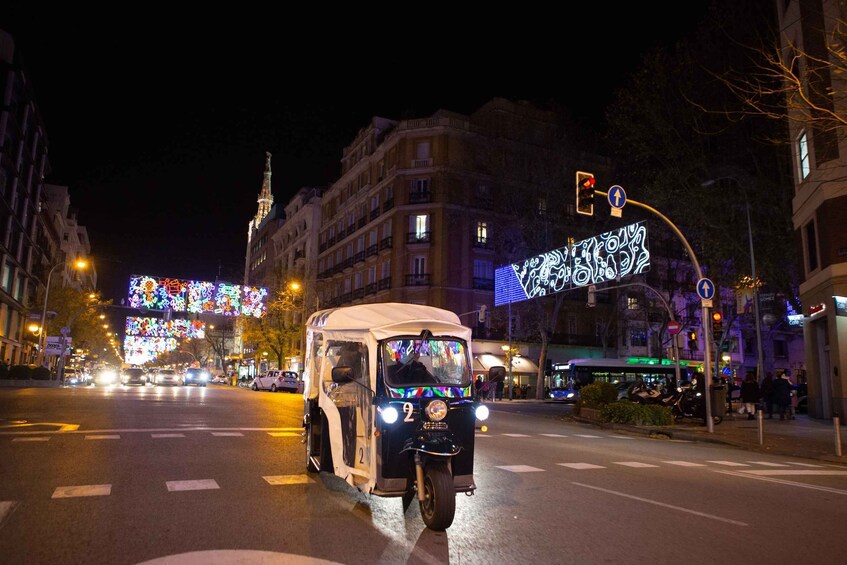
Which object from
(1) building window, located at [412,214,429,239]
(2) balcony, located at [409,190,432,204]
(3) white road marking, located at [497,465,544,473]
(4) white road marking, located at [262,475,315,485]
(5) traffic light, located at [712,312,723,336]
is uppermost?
(2) balcony, located at [409,190,432,204]

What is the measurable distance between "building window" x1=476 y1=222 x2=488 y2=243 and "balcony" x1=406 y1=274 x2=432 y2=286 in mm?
5252

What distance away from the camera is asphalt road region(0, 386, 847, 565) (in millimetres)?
5125

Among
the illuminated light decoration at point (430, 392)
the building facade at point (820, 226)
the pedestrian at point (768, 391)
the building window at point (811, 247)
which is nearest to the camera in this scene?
the illuminated light decoration at point (430, 392)

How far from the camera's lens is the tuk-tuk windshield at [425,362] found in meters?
6.51

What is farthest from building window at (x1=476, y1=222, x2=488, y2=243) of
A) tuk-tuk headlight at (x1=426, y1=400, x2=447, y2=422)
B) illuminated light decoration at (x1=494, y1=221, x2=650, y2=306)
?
tuk-tuk headlight at (x1=426, y1=400, x2=447, y2=422)

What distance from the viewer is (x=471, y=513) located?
6.55 m

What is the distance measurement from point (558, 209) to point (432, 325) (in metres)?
32.8

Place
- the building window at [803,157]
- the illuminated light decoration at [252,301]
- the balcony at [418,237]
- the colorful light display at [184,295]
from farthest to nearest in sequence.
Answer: the balcony at [418,237] < the illuminated light decoration at [252,301] < the colorful light display at [184,295] < the building window at [803,157]

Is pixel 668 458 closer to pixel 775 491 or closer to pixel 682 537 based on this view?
pixel 775 491

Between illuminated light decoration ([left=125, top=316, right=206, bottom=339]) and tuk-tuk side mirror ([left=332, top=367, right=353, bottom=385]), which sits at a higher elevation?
illuminated light decoration ([left=125, top=316, right=206, bottom=339])

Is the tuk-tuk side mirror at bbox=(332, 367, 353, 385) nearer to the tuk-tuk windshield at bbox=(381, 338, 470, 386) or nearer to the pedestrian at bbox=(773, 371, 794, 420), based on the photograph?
the tuk-tuk windshield at bbox=(381, 338, 470, 386)

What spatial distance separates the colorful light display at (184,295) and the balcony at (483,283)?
18046 mm

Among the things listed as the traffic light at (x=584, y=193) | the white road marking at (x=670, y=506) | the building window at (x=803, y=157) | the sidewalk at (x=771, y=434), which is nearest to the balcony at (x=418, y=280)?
the sidewalk at (x=771, y=434)

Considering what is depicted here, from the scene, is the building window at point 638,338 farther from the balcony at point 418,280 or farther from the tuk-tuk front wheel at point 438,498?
the tuk-tuk front wheel at point 438,498
